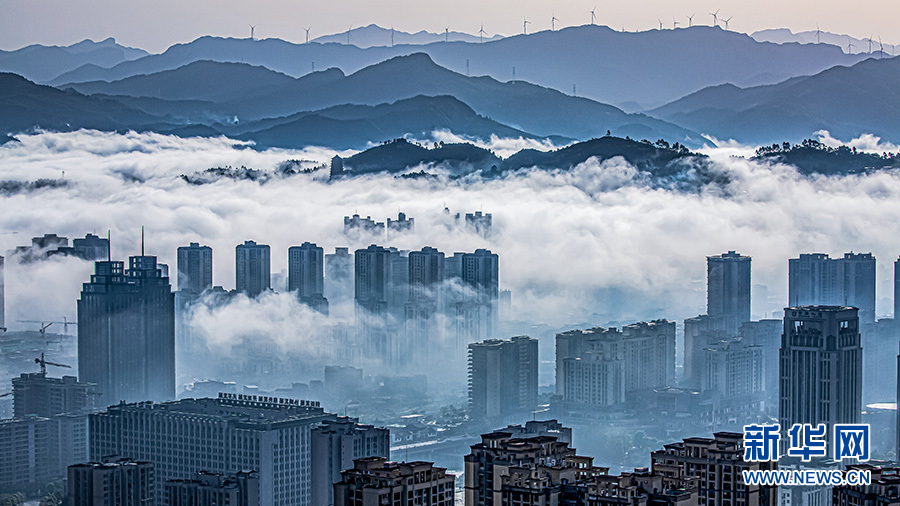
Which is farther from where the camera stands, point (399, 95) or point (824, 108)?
point (399, 95)

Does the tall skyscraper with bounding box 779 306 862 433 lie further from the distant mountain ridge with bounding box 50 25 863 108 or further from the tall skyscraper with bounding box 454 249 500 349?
the distant mountain ridge with bounding box 50 25 863 108

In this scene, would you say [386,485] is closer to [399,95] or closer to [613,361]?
[613,361]

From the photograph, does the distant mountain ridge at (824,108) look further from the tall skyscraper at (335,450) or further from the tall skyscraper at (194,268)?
the tall skyscraper at (335,450)

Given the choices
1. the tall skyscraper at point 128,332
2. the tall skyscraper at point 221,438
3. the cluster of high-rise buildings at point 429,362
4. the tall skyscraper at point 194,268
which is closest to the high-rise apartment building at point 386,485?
the cluster of high-rise buildings at point 429,362

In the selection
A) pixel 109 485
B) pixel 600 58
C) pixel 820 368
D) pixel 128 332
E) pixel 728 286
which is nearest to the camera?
pixel 109 485

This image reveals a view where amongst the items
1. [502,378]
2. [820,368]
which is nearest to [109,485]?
[820,368]

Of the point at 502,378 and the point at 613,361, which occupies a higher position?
the point at 613,361

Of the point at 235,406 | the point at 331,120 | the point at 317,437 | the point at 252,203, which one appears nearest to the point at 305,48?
the point at 331,120
